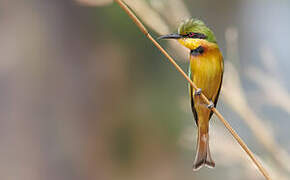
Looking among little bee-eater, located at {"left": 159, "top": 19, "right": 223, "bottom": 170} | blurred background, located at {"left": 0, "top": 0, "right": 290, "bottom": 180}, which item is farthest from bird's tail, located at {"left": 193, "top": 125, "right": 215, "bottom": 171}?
blurred background, located at {"left": 0, "top": 0, "right": 290, "bottom": 180}

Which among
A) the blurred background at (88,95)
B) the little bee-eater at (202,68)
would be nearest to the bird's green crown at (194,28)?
the little bee-eater at (202,68)

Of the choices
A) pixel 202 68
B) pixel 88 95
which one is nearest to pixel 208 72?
pixel 202 68

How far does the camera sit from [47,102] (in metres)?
1.26

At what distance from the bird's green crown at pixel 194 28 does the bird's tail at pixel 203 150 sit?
78mm

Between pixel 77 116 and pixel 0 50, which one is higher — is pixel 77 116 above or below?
below

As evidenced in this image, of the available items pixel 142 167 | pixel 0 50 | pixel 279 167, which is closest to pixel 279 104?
pixel 279 167

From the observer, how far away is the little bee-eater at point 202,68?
0.30 metres

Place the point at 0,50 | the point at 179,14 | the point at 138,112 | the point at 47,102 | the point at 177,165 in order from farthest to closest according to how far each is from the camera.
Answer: the point at 138,112 < the point at 177,165 < the point at 47,102 < the point at 0,50 < the point at 179,14

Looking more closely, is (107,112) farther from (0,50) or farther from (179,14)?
(179,14)

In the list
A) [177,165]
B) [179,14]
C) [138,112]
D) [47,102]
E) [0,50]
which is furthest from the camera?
[138,112]

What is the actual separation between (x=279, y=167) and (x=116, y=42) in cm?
103

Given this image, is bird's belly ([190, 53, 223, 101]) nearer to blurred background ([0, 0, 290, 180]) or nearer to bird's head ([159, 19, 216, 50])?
bird's head ([159, 19, 216, 50])

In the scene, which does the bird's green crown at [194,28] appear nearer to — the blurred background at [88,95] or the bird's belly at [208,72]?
the bird's belly at [208,72]

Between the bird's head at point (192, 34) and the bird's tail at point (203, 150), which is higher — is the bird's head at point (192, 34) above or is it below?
above
